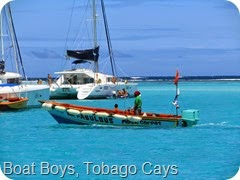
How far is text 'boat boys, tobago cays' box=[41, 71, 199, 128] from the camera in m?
17.1

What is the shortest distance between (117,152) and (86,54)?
20.3m

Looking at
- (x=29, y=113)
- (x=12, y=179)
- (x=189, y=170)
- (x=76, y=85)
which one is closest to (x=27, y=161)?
(x=12, y=179)

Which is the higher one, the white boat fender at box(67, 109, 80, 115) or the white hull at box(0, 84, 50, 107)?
the white boat fender at box(67, 109, 80, 115)

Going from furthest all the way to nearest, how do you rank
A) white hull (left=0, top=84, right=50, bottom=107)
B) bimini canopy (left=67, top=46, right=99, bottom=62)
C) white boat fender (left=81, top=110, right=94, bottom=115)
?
bimini canopy (left=67, top=46, right=99, bottom=62)
white hull (left=0, top=84, right=50, bottom=107)
white boat fender (left=81, top=110, right=94, bottom=115)

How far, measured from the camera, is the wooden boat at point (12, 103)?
938 inches

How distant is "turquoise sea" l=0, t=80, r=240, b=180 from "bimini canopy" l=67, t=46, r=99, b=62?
13761mm

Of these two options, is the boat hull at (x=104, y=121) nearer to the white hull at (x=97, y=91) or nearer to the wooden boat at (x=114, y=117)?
the wooden boat at (x=114, y=117)

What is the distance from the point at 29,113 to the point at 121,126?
25.0ft

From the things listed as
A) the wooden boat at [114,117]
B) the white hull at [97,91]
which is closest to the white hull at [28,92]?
the white hull at [97,91]

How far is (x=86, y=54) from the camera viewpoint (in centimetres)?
3406

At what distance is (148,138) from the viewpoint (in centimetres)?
1611

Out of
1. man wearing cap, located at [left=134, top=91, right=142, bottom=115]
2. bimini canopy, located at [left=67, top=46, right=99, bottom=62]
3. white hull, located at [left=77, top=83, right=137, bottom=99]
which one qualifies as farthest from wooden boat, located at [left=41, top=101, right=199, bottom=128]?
bimini canopy, located at [left=67, top=46, right=99, bottom=62]

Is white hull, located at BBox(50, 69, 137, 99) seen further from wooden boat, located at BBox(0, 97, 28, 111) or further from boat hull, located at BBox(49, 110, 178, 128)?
boat hull, located at BBox(49, 110, 178, 128)

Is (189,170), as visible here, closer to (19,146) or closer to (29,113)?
(19,146)
